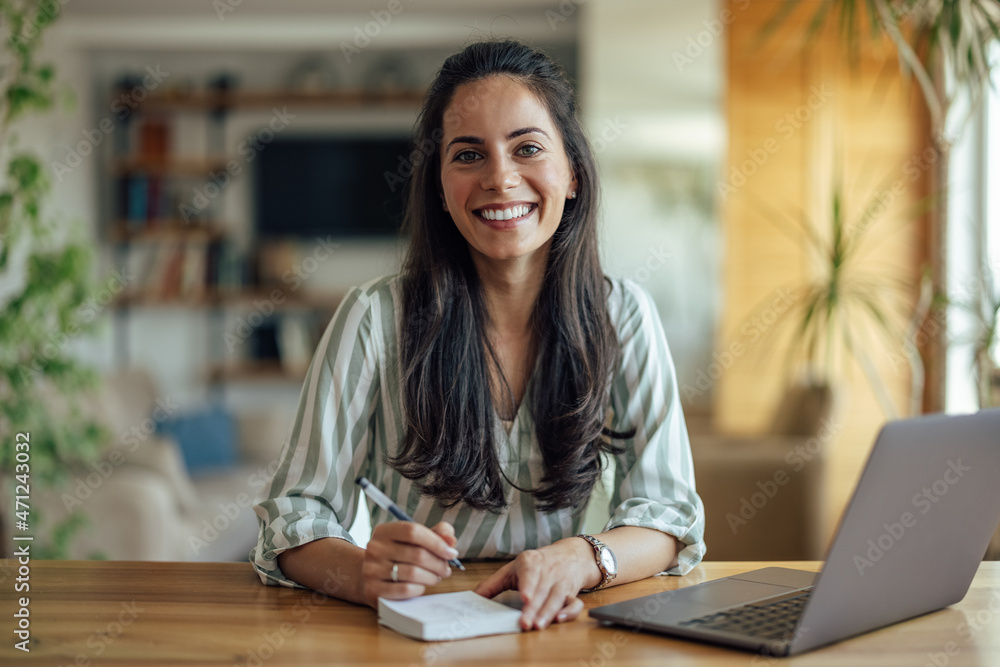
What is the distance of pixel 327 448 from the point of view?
1275 mm

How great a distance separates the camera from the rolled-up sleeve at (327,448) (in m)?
1.17

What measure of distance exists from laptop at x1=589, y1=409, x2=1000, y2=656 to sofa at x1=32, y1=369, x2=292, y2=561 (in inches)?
79.2

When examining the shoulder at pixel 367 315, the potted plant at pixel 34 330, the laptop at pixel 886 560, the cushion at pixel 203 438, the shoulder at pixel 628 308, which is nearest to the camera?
the laptop at pixel 886 560

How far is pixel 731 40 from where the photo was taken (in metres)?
4.75

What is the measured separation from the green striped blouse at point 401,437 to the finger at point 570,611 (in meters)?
0.26

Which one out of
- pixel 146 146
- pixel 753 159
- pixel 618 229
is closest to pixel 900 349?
pixel 753 159

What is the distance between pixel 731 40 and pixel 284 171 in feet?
9.03

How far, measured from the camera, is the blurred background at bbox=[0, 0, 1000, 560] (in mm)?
2713

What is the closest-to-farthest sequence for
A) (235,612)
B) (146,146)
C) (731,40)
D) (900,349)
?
(235,612)
(900,349)
(731,40)
(146,146)

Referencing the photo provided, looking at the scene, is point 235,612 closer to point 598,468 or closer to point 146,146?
point 598,468

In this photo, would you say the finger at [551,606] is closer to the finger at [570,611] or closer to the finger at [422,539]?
the finger at [570,611]

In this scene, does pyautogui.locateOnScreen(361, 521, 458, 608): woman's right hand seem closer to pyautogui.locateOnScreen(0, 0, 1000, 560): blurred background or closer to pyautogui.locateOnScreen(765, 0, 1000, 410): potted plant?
pyautogui.locateOnScreen(0, 0, 1000, 560): blurred background

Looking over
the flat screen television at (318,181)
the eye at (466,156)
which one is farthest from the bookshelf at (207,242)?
the eye at (466,156)

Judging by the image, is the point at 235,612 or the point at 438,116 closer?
the point at 235,612
